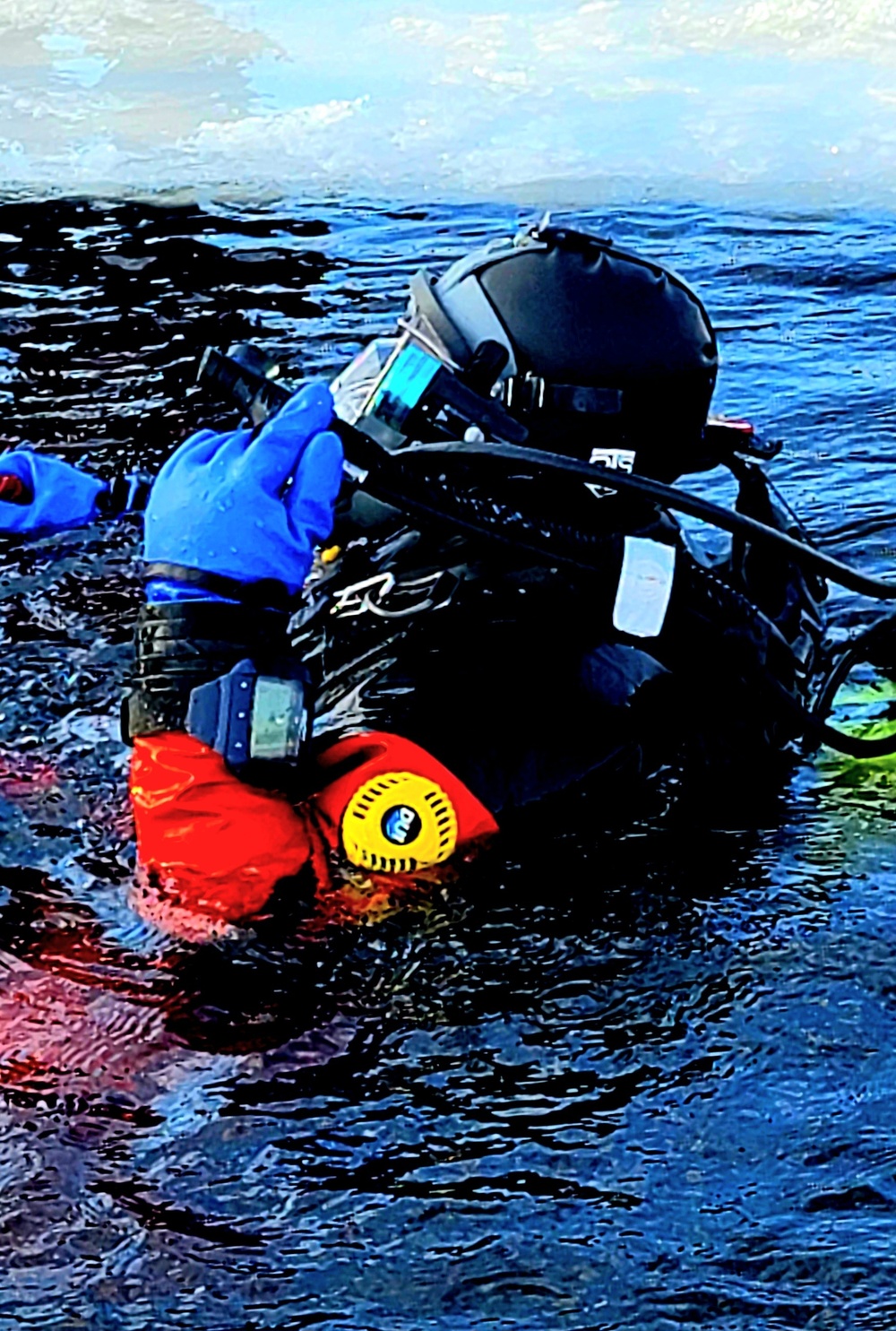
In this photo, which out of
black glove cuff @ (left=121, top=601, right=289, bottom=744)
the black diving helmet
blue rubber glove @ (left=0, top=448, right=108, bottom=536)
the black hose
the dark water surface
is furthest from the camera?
blue rubber glove @ (left=0, top=448, right=108, bottom=536)

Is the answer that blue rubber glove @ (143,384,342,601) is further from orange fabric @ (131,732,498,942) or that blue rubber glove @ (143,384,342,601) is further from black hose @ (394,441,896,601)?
orange fabric @ (131,732,498,942)

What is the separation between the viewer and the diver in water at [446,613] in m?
2.21

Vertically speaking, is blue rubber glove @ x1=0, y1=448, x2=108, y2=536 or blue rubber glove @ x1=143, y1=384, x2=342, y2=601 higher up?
blue rubber glove @ x1=143, y1=384, x2=342, y2=601

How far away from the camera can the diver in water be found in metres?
2.21

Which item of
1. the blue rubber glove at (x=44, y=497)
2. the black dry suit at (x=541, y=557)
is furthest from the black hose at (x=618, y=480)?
the blue rubber glove at (x=44, y=497)

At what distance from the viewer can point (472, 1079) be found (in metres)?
2.06

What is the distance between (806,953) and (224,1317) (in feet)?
3.12

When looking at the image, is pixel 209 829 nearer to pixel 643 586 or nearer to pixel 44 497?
pixel 643 586

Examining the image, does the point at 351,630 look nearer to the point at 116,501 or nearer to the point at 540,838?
the point at 540,838

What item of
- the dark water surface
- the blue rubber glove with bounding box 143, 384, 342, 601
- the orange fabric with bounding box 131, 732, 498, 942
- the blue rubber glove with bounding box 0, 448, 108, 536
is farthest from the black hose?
the blue rubber glove with bounding box 0, 448, 108, 536

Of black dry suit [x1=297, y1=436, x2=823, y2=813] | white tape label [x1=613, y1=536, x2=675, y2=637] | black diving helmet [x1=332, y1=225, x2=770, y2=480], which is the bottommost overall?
black dry suit [x1=297, y1=436, x2=823, y2=813]

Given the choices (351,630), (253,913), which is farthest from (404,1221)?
(351,630)

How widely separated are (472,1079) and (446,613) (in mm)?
699

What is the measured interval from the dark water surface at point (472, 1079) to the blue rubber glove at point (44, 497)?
37 centimetres
